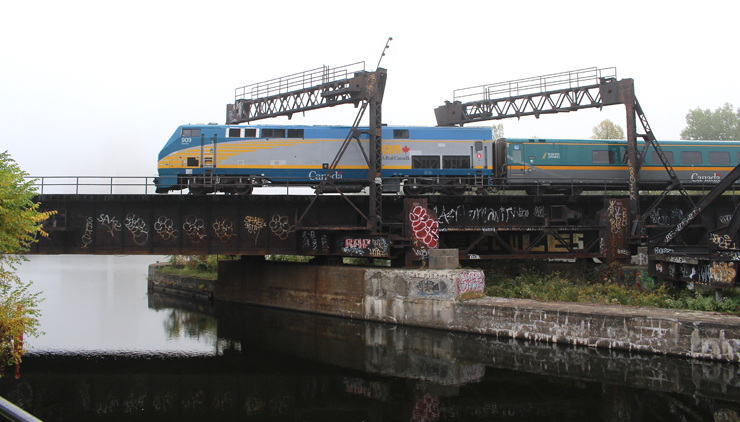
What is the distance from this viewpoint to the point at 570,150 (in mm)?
25094

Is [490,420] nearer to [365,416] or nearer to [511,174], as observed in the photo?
[365,416]

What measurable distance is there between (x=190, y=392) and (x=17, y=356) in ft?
13.9

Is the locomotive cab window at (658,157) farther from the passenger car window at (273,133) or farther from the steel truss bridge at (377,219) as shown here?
the passenger car window at (273,133)

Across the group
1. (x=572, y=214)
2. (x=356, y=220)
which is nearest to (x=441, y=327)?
(x=356, y=220)

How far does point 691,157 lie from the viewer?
83.9ft

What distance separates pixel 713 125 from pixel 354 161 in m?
70.3

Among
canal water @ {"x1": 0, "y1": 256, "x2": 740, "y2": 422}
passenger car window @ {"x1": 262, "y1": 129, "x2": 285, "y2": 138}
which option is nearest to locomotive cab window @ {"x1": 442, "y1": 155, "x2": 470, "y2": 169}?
passenger car window @ {"x1": 262, "y1": 129, "x2": 285, "y2": 138}

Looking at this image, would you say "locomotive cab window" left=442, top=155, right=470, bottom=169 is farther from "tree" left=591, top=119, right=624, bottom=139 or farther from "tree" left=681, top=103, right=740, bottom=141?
"tree" left=681, top=103, right=740, bottom=141

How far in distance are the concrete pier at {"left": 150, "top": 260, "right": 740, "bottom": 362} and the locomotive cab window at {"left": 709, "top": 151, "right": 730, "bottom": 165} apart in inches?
559

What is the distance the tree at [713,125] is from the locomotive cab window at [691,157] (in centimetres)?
5341

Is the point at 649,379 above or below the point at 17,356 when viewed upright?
below

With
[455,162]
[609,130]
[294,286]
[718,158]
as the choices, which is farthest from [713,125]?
[294,286]

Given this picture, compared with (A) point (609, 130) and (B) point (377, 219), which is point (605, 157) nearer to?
(B) point (377, 219)

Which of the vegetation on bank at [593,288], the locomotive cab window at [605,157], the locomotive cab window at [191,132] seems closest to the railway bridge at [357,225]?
the vegetation on bank at [593,288]
